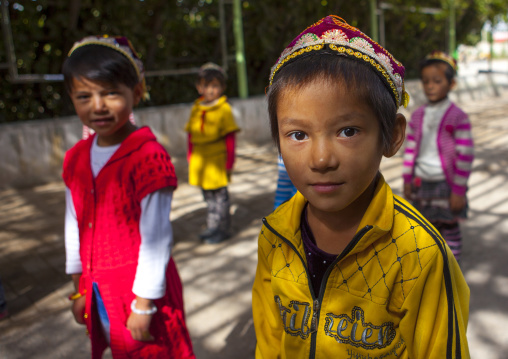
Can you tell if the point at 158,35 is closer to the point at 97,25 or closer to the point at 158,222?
the point at 97,25

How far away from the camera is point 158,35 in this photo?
9.04 metres

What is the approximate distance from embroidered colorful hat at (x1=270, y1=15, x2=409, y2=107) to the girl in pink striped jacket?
2.05 metres

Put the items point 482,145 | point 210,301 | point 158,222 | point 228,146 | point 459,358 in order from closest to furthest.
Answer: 1. point 459,358
2. point 158,222
3. point 210,301
4. point 228,146
5. point 482,145

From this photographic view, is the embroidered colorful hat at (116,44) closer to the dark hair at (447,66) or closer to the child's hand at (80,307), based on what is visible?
the child's hand at (80,307)

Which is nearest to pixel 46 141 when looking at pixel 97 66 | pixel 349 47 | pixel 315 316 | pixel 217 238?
pixel 217 238

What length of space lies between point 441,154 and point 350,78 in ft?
7.30

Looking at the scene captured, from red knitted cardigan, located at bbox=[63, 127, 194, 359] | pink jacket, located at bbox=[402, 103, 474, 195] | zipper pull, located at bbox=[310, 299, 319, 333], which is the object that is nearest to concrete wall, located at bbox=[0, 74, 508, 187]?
red knitted cardigan, located at bbox=[63, 127, 194, 359]

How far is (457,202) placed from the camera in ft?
9.74

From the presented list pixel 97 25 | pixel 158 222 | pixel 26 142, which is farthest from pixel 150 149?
pixel 97 25

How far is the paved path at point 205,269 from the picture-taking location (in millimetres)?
2686

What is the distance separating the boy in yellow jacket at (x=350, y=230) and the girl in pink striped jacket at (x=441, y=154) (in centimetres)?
194

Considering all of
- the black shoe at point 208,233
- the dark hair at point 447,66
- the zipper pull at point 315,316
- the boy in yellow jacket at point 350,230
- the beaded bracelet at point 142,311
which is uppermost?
the dark hair at point 447,66

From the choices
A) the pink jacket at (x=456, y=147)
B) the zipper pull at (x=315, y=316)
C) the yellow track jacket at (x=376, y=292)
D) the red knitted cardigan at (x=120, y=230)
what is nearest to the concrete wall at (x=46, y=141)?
the red knitted cardigan at (x=120, y=230)

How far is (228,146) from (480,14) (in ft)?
53.9
